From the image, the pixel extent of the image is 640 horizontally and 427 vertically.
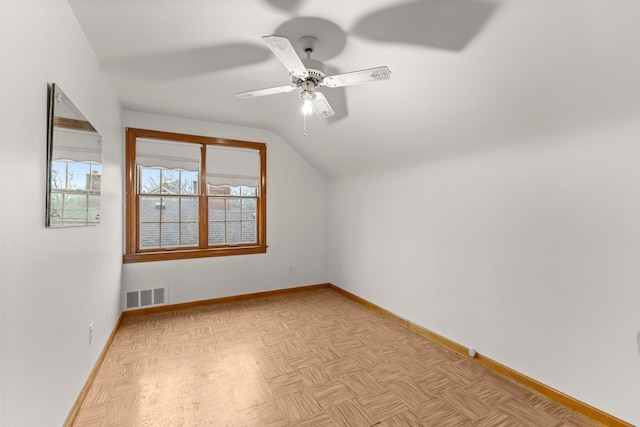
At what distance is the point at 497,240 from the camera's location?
2426 millimetres

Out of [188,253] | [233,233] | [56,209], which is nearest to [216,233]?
[233,233]

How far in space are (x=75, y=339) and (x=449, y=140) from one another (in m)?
3.23

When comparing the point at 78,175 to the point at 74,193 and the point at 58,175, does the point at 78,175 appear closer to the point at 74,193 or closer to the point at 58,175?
the point at 74,193

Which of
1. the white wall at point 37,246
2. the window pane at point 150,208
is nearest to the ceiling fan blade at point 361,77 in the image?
the white wall at point 37,246

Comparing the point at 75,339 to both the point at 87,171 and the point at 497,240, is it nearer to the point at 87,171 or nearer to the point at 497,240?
the point at 87,171

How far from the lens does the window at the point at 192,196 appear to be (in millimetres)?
3742

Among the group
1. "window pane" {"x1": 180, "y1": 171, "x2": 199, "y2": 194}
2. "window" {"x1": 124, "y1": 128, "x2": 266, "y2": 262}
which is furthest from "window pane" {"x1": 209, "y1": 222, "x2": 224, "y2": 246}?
"window pane" {"x1": 180, "y1": 171, "x2": 199, "y2": 194}

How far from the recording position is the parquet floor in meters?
1.87

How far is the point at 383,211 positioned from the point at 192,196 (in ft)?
8.65

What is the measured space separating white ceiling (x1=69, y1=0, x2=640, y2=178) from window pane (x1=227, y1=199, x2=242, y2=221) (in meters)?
1.70

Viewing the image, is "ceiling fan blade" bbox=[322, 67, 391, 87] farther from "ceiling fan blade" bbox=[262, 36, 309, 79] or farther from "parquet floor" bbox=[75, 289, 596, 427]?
"parquet floor" bbox=[75, 289, 596, 427]

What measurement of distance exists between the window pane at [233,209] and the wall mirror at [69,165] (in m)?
2.12

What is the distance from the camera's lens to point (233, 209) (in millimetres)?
4359

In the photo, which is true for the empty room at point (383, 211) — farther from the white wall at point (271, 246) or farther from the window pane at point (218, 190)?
the window pane at point (218, 190)
